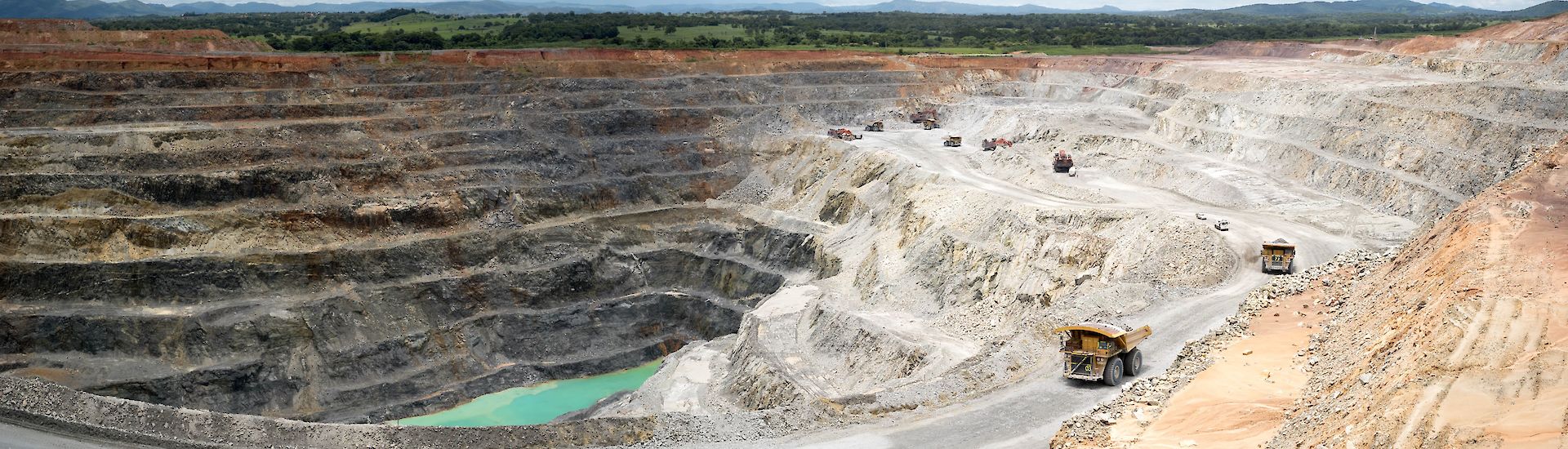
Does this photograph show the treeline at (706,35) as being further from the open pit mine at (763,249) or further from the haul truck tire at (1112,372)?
the haul truck tire at (1112,372)

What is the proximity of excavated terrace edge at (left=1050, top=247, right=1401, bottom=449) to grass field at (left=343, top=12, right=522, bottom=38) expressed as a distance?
90.9 m

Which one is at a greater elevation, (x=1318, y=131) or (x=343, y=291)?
(x=1318, y=131)

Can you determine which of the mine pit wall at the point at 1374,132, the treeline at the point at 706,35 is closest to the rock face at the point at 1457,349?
the mine pit wall at the point at 1374,132

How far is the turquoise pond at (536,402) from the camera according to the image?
48000mm

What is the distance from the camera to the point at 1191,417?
23812 millimetres

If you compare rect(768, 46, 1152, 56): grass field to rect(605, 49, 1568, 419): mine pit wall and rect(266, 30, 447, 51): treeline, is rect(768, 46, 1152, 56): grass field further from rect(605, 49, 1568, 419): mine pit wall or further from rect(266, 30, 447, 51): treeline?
rect(605, 49, 1568, 419): mine pit wall

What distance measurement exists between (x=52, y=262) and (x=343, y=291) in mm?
11647

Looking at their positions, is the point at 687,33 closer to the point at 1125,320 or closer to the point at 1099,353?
the point at 1125,320

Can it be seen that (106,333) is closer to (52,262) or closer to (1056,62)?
(52,262)

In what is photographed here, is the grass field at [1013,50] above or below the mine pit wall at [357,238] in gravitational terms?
above

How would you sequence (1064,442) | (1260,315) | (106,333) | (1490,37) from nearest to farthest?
(1064,442)
(1260,315)
(106,333)
(1490,37)

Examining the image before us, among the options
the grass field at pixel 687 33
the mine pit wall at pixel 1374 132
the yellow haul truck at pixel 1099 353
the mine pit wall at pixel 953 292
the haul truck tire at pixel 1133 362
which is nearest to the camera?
the yellow haul truck at pixel 1099 353

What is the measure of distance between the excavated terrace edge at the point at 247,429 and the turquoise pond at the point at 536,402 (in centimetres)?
1979

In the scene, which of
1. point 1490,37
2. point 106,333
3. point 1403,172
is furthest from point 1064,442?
point 1490,37
